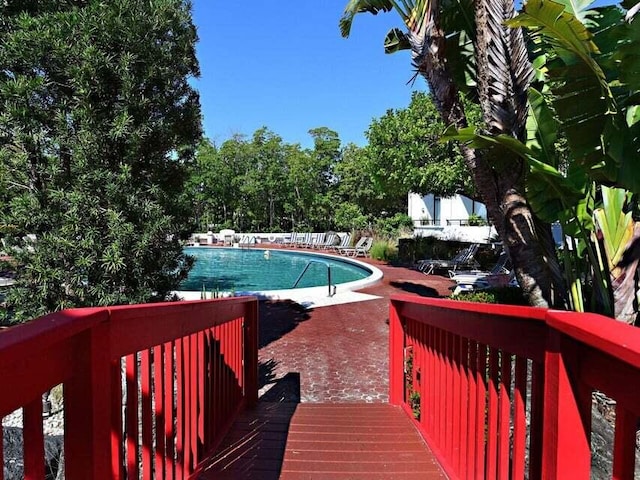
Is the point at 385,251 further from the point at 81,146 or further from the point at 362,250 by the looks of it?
the point at 81,146

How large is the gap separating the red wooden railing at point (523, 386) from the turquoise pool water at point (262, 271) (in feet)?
31.4

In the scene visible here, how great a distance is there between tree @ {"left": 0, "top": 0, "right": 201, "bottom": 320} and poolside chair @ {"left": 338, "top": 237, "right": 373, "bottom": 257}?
55.6ft

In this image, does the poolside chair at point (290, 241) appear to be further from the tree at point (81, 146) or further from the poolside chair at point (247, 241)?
the tree at point (81, 146)

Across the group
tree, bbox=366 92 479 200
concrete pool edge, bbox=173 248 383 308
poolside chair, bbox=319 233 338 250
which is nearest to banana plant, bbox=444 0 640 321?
concrete pool edge, bbox=173 248 383 308

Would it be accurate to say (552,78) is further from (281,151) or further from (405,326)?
(281,151)

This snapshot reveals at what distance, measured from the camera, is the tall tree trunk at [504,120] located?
3.83 metres

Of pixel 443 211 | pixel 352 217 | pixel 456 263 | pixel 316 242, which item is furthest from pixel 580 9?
pixel 443 211

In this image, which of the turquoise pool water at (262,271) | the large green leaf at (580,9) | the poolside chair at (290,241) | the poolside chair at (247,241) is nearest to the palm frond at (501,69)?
the large green leaf at (580,9)

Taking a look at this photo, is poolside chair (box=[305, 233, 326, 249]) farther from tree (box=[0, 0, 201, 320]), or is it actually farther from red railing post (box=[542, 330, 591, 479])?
red railing post (box=[542, 330, 591, 479])

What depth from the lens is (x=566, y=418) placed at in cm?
121

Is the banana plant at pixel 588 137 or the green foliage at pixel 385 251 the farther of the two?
the green foliage at pixel 385 251

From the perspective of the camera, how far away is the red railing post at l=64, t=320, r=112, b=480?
3.90 feet

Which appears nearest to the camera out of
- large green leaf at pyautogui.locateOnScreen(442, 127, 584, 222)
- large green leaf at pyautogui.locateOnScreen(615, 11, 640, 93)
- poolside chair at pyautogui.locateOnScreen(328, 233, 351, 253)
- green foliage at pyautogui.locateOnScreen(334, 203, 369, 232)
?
large green leaf at pyautogui.locateOnScreen(615, 11, 640, 93)

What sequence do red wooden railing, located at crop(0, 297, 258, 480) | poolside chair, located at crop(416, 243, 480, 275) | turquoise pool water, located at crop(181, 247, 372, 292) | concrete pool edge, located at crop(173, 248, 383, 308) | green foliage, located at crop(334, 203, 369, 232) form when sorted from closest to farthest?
red wooden railing, located at crop(0, 297, 258, 480) → concrete pool edge, located at crop(173, 248, 383, 308) → turquoise pool water, located at crop(181, 247, 372, 292) → poolside chair, located at crop(416, 243, 480, 275) → green foliage, located at crop(334, 203, 369, 232)
